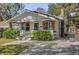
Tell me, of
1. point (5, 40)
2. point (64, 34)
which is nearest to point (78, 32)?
point (64, 34)

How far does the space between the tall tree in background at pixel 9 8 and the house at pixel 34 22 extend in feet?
0.20

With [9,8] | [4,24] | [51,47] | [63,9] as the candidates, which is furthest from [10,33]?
[63,9]

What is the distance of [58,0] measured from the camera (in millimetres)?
13508

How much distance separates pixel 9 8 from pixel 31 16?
12.9 inches

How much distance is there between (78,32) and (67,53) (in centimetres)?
33

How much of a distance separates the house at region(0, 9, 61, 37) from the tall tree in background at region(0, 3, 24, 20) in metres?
0.06

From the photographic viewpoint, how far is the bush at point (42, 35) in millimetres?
13539

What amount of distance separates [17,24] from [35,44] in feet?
1.24

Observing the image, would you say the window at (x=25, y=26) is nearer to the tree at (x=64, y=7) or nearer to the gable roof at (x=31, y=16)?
the gable roof at (x=31, y=16)

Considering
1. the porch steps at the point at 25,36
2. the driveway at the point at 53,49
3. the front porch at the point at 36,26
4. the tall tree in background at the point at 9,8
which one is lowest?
the driveway at the point at 53,49

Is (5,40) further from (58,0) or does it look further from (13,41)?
(58,0)

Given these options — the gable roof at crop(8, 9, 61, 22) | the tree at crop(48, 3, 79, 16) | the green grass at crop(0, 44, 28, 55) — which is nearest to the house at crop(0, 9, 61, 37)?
the gable roof at crop(8, 9, 61, 22)

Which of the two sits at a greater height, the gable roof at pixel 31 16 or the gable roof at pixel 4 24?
the gable roof at pixel 31 16

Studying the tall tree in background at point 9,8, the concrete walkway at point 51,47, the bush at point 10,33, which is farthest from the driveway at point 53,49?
the tall tree in background at point 9,8
